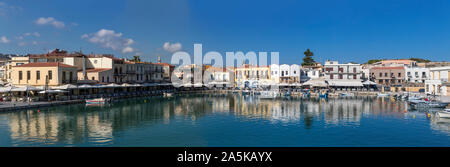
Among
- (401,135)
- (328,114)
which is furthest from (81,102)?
(401,135)

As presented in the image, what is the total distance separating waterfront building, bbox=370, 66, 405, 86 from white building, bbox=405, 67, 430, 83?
0.97 metres

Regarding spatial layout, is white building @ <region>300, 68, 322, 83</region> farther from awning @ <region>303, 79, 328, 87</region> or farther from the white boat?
the white boat

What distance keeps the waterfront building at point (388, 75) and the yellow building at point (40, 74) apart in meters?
64.2

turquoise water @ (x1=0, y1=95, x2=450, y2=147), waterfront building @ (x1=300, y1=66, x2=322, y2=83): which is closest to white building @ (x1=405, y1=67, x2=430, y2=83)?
waterfront building @ (x1=300, y1=66, x2=322, y2=83)

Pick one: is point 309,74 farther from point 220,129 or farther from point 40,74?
point 40,74

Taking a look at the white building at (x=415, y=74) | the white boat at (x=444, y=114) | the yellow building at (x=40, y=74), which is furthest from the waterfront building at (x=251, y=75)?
the white boat at (x=444, y=114)

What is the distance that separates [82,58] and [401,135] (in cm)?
4790

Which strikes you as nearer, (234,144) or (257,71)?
(234,144)

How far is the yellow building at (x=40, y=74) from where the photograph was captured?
131 ft
